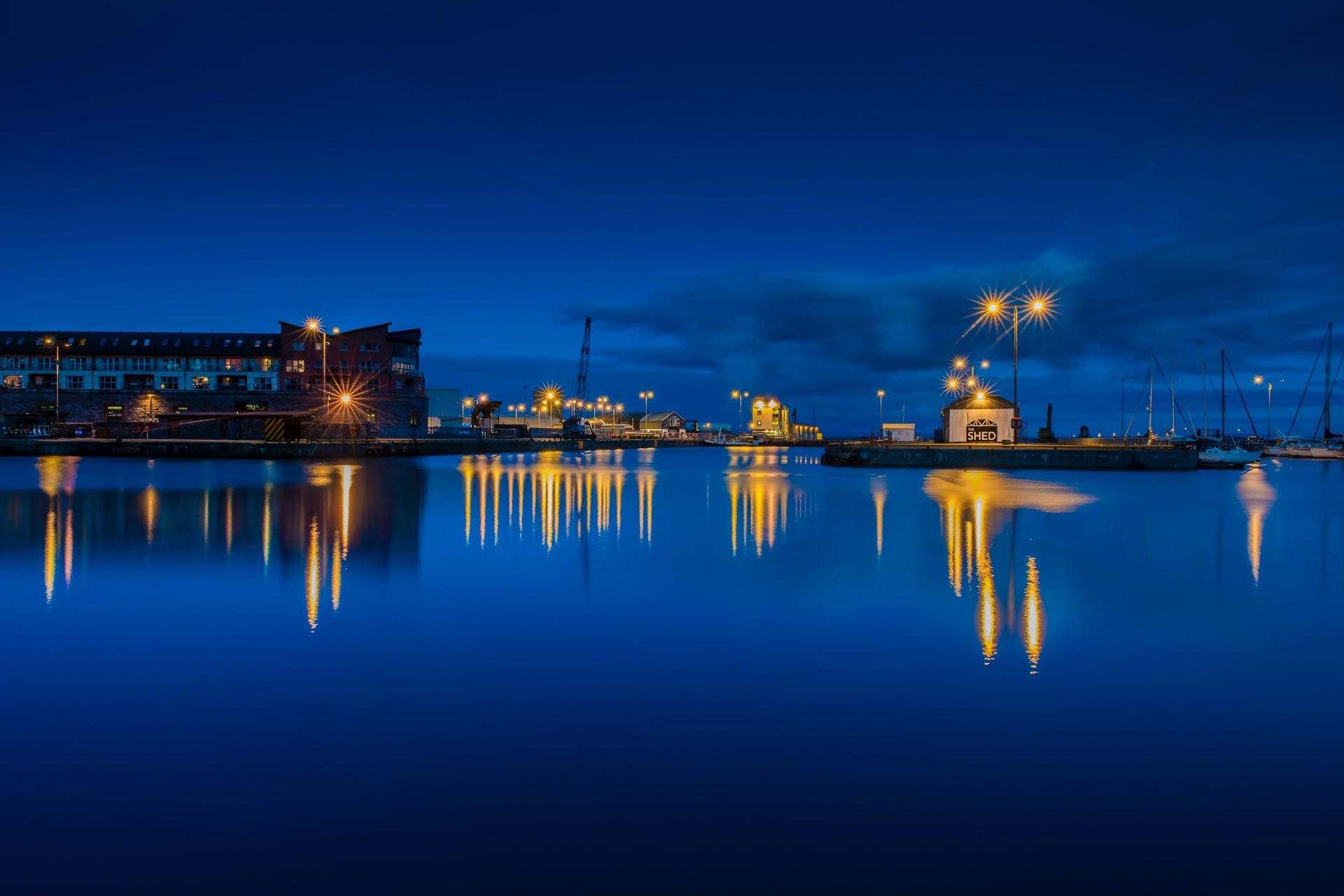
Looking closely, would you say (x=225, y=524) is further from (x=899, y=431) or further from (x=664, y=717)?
(x=899, y=431)

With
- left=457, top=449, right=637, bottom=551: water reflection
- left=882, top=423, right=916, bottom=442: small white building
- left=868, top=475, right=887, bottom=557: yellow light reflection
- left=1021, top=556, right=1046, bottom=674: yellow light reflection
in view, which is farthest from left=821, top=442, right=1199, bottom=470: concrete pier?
left=1021, top=556, right=1046, bottom=674: yellow light reflection

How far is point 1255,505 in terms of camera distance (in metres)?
38.4

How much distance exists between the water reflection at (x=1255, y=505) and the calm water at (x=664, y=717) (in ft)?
5.78

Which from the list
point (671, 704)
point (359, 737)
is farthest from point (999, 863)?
point (359, 737)

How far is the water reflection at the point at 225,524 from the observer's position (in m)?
18.4

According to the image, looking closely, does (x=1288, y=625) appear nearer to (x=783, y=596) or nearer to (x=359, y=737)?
(x=783, y=596)

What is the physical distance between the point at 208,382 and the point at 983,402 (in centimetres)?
9510

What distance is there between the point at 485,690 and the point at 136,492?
36420mm

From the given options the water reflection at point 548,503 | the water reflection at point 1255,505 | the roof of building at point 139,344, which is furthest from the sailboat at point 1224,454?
the roof of building at point 139,344

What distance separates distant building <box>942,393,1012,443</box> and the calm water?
58.0 metres

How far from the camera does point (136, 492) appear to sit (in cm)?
3750

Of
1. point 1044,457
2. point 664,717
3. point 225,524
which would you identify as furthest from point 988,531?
point 1044,457

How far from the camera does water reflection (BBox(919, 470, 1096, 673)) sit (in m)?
12.5

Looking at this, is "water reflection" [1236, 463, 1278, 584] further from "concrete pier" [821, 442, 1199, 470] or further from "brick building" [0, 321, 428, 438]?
"brick building" [0, 321, 428, 438]
